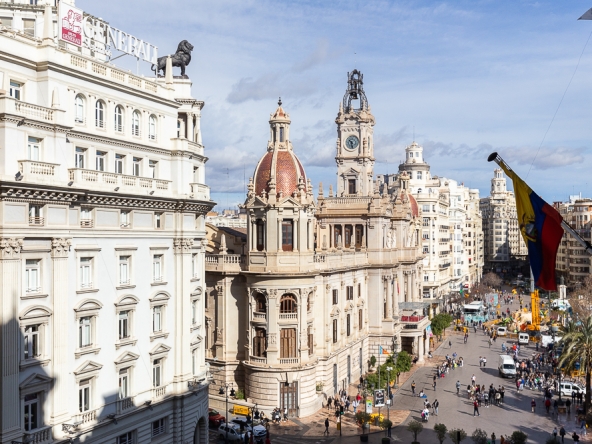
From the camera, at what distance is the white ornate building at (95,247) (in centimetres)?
2805

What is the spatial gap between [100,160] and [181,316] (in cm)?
1078

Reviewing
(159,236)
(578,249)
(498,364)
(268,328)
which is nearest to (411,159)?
(578,249)

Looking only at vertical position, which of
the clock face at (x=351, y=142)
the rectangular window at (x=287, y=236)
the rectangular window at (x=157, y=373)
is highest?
the clock face at (x=351, y=142)

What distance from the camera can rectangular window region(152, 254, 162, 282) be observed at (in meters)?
37.4

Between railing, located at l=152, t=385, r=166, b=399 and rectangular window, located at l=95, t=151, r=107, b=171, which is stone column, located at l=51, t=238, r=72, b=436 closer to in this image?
rectangular window, located at l=95, t=151, r=107, b=171

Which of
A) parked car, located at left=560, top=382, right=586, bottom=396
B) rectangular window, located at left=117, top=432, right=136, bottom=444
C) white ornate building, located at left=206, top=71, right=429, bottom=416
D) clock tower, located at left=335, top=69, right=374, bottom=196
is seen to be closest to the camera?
rectangular window, located at left=117, top=432, right=136, bottom=444

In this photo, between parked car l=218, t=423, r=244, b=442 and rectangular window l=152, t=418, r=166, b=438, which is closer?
rectangular window l=152, t=418, r=166, b=438

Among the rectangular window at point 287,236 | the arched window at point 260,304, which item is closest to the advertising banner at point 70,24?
the rectangular window at point 287,236

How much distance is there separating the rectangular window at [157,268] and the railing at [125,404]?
22.1 ft

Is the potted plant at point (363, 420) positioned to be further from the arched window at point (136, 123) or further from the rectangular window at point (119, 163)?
the arched window at point (136, 123)

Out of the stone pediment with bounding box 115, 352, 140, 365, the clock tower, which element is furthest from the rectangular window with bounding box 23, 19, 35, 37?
the clock tower

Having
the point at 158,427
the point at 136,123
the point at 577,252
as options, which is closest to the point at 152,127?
the point at 136,123

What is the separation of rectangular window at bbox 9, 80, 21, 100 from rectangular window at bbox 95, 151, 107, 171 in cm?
542

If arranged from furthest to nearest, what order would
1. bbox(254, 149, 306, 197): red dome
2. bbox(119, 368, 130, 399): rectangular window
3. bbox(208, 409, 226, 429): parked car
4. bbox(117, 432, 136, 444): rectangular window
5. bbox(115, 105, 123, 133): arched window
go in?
bbox(254, 149, 306, 197): red dome < bbox(208, 409, 226, 429): parked car < bbox(115, 105, 123, 133): arched window < bbox(119, 368, 130, 399): rectangular window < bbox(117, 432, 136, 444): rectangular window
